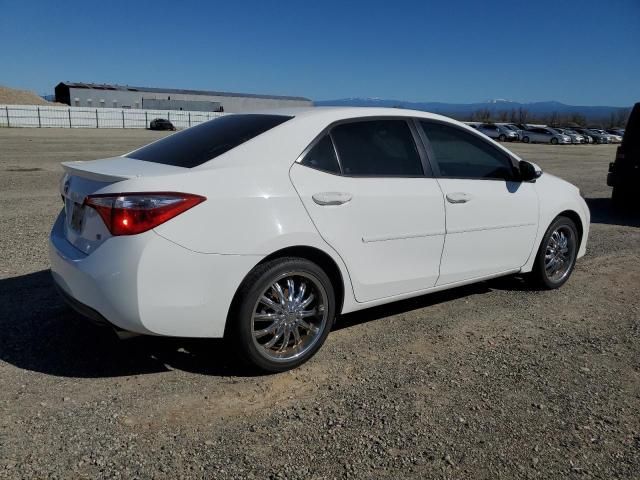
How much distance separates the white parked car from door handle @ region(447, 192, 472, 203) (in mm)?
12

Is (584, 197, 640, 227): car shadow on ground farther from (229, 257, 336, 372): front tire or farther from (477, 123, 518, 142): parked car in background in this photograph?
(477, 123, 518, 142): parked car in background

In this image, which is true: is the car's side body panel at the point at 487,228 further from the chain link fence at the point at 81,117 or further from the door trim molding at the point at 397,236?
the chain link fence at the point at 81,117

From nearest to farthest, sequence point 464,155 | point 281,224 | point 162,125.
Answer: point 281,224 → point 464,155 → point 162,125

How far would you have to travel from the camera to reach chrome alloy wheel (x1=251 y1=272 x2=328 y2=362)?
11.3ft

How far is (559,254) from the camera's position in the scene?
5.47 m

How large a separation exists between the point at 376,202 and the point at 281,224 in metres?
0.77

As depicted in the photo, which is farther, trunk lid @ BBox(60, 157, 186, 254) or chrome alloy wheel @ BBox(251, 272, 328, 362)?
chrome alloy wheel @ BBox(251, 272, 328, 362)

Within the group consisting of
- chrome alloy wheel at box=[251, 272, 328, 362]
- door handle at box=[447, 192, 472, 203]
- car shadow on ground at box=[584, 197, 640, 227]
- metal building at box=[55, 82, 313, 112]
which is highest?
metal building at box=[55, 82, 313, 112]

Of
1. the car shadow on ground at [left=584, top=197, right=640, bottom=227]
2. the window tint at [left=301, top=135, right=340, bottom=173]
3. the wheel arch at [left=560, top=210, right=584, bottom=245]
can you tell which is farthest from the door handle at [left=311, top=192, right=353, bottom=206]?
the car shadow on ground at [left=584, top=197, right=640, bottom=227]

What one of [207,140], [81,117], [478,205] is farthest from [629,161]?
[81,117]

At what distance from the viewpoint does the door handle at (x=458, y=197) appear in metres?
4.25

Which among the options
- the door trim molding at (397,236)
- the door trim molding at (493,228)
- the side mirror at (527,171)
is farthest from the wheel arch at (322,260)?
the side mirror at (527,171)

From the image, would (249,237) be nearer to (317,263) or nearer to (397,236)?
(317,263)

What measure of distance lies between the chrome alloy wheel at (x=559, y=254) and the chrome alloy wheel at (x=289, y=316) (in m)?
2.70
